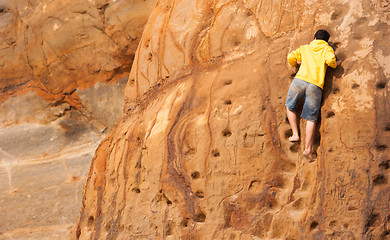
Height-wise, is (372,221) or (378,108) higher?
(378,108)

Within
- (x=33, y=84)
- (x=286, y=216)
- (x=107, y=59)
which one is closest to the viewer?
(x=286, y=216)

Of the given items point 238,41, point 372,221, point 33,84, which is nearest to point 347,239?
point 372,221

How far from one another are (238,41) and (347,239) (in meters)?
1.88

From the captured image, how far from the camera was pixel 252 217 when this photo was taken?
4.00m

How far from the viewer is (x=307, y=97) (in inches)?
152

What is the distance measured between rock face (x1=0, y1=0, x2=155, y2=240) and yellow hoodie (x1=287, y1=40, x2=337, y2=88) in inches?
105

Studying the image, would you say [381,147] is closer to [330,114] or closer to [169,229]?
[330,114]

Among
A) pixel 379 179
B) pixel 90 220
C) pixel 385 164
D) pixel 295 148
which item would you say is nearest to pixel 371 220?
pixel 379 179

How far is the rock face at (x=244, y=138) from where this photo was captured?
3697mm

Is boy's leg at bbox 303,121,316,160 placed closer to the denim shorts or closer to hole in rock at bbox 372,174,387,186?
the denim shorts

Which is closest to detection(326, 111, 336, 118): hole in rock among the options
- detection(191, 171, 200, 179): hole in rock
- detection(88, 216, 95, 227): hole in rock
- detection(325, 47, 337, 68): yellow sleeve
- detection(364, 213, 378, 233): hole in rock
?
detection(325, 47, 337, 68): yellow sleeve

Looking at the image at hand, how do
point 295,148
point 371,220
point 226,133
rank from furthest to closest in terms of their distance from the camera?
point 226,133 < point 295,148 < point 371,220

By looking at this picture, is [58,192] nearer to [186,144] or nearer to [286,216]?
[186,144]

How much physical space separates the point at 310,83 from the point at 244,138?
68 centimetres
